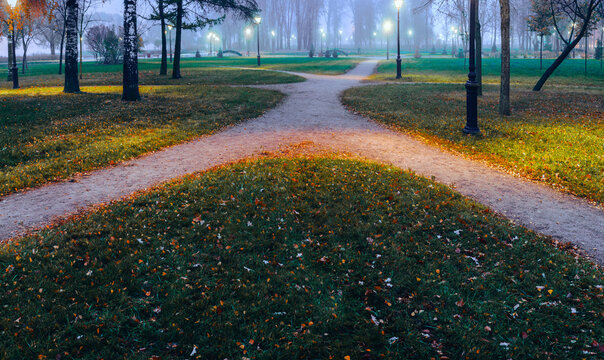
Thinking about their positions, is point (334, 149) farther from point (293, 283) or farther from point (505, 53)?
point (505, 53)

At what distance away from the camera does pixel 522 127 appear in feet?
43.0

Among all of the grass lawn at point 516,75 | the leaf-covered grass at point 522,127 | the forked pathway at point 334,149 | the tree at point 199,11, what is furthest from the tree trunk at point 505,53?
the tree at point 199,11

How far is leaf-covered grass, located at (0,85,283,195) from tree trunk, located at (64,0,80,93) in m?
1.07

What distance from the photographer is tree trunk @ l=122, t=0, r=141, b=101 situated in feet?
51.3

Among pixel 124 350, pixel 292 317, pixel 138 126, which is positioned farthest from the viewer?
pixel 138 126

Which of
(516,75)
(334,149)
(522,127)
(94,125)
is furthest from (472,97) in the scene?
(516,75)

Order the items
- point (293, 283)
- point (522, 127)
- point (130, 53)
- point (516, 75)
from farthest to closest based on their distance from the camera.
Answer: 1. point (516, 75)
2. point (130, 53)
3. point (522, 127)
4. point (293, 283)

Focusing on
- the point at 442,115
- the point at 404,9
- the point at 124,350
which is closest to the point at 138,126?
the point at 124,350

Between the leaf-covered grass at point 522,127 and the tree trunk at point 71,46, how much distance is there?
40.9ft

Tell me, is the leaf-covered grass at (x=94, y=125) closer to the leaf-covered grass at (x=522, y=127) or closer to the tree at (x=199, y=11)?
the leaf-covered grass at (x=522, y=127)

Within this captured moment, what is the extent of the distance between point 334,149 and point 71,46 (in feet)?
44.4

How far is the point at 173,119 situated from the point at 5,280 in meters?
10.1

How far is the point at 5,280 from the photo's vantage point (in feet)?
15.0

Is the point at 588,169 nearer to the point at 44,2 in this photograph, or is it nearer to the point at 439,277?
→ the point at 439,277
